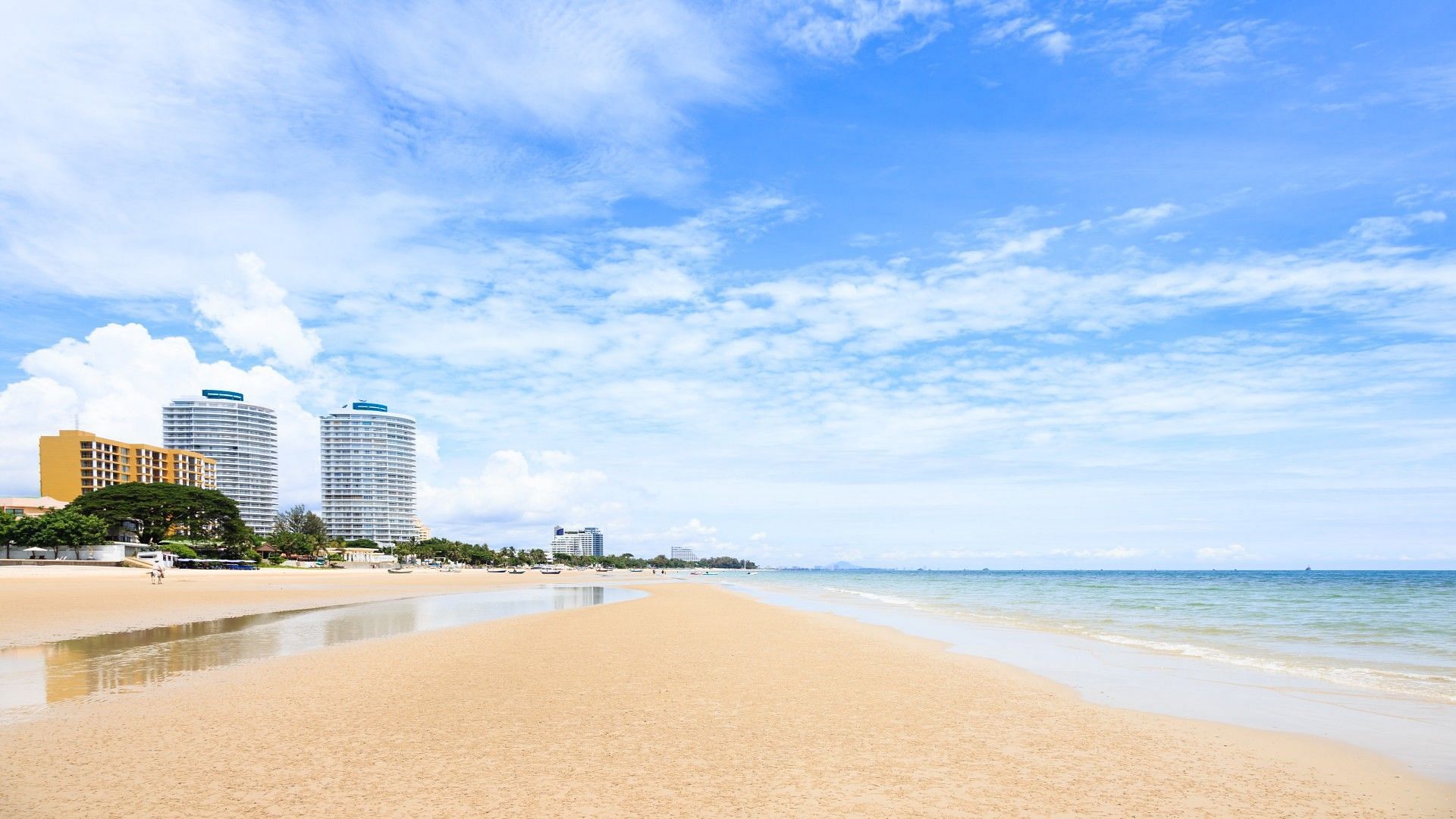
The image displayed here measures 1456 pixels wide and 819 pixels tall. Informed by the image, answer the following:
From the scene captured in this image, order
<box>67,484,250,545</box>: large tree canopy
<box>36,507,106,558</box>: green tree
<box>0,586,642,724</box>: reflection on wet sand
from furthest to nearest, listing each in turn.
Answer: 1. <box>67,484,250,545</box>: large tree canopy
2. <box>36,507,106,558</box>: green tree
3. <box>0,586,642,724</box>: reflection on wet sand

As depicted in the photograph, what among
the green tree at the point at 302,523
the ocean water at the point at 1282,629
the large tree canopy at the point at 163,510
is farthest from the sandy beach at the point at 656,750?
the green tree at the point at 302,523

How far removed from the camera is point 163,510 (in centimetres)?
10519

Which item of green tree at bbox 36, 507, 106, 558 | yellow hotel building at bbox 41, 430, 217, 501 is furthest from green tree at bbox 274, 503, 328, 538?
green tree at bbox 36, 507, 106, 558

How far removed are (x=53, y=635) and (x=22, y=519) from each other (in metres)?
75.7

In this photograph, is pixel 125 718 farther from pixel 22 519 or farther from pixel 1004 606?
pixel 22 519

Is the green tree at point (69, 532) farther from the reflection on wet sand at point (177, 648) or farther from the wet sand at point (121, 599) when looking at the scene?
the reflection on wet sand at point (177, 648)

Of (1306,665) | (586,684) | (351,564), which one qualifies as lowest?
(351,564)

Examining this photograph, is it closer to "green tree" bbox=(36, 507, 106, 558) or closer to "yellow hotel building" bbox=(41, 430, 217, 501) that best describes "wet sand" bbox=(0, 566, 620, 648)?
"green tree" bbox=(36, 507, 106, 558)

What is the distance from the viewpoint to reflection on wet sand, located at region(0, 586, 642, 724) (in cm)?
1338

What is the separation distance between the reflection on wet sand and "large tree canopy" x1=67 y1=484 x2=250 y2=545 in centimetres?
8645

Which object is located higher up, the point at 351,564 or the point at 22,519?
the point at 22,519

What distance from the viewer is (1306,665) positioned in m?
18.4

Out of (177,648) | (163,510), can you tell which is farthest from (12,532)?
(177,648)

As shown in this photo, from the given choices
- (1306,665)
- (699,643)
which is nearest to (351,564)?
(699,643)
